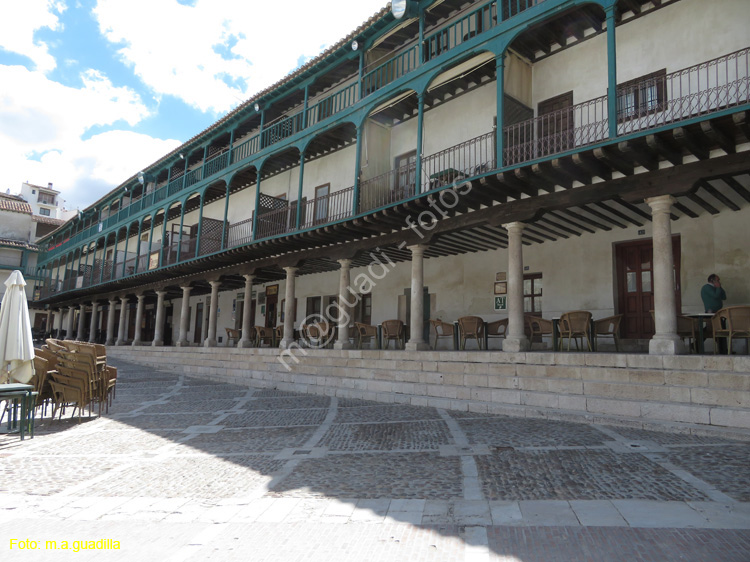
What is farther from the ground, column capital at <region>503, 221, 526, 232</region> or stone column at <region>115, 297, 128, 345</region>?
column capital at <region>503, 221, 526, 232</region>

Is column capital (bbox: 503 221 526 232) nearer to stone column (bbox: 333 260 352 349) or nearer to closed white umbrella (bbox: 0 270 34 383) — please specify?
stone column (bbox: 333 260 352 349)

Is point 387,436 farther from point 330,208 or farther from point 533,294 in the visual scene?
point 330,208

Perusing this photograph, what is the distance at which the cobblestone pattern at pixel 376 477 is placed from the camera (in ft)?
Result: 13.9

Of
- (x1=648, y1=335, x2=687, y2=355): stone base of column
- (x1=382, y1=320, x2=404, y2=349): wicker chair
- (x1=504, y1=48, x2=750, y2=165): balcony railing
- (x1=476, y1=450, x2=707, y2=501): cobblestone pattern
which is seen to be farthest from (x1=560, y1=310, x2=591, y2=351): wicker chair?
(x1=382, y1=320, x2=404, y2=349): wicker chair

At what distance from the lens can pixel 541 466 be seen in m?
4.80

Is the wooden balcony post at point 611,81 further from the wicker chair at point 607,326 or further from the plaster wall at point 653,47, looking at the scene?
the wicker chair at point 607,326

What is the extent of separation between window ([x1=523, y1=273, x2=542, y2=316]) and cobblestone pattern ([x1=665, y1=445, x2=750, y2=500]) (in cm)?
689

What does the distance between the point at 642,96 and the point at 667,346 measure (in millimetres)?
4896

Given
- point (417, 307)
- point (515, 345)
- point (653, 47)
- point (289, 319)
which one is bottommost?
point (515, 345)

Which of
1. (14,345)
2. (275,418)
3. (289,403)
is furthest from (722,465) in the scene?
(14,345)

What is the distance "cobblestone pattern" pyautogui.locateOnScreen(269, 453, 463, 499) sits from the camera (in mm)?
4223

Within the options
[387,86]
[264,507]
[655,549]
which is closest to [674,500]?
[655,549]

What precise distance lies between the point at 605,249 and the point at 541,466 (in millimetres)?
7578

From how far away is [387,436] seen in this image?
6484mm
